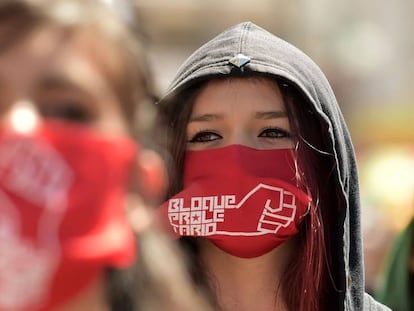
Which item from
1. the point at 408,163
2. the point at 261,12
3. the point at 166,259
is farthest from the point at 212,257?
the point at 261,12

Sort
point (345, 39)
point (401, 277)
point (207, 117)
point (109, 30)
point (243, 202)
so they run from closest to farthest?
point (109, 30), point (243, 202), point (207, 117), point (401, 277), point (345, 39)

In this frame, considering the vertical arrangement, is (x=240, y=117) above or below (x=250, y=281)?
above

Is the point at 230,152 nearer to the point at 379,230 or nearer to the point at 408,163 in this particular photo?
the point at 379,230

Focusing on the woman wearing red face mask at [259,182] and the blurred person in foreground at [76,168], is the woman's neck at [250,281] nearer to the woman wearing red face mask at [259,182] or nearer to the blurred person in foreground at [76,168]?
the woman wearing red face mask at [259,182]

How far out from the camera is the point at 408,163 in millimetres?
10062

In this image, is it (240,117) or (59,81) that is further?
(240,117)

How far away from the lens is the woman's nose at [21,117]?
1661 mm

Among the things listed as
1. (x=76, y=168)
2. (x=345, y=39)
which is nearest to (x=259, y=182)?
(x=76, y=168)

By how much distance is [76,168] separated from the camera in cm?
169

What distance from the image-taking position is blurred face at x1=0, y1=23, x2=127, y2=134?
1.72 m

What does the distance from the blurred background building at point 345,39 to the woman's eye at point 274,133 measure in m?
10.9

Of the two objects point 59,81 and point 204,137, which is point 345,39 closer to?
point 204,137

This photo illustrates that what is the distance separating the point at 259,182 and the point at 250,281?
0.98 ft

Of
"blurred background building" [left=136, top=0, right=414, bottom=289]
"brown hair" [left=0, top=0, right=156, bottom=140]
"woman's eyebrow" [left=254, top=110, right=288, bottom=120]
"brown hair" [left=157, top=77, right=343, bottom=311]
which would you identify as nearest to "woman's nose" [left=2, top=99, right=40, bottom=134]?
"brown hair" [left=0, top=0, right=156, bottom=140]
